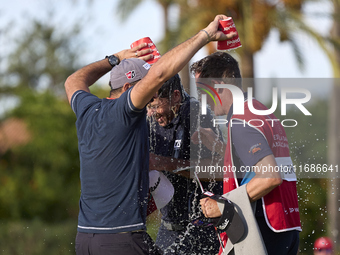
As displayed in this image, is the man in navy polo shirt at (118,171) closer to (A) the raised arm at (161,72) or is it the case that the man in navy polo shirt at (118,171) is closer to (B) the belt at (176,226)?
(A) the raised arm at (161,72)

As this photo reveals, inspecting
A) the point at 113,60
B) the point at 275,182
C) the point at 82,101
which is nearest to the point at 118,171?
the point at 82,101

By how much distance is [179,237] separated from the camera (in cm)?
430

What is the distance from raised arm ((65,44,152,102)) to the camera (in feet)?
12.8

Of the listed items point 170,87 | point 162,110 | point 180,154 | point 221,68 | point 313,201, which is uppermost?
point 221,68

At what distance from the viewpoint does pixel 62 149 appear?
13.6m

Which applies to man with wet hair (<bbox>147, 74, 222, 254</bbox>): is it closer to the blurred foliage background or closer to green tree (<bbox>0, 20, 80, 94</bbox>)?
the blurred foliage background

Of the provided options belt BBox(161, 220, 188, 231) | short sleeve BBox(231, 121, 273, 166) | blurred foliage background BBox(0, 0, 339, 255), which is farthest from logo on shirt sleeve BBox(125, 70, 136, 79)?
blurred foliage background BBox(0, 0, 339, 255)

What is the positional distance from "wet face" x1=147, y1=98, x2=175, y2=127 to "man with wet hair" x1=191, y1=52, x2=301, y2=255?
0.70m

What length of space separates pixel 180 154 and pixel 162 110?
1.39ft

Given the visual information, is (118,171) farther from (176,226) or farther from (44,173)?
(44,173)

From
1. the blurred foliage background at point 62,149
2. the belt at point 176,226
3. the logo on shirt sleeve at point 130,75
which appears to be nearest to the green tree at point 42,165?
the blurred foliage background at point 62,149

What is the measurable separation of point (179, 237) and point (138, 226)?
1126 millimetres

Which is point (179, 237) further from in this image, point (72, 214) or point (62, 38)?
point (62, 38)

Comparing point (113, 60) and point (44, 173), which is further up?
point (113, 60)
